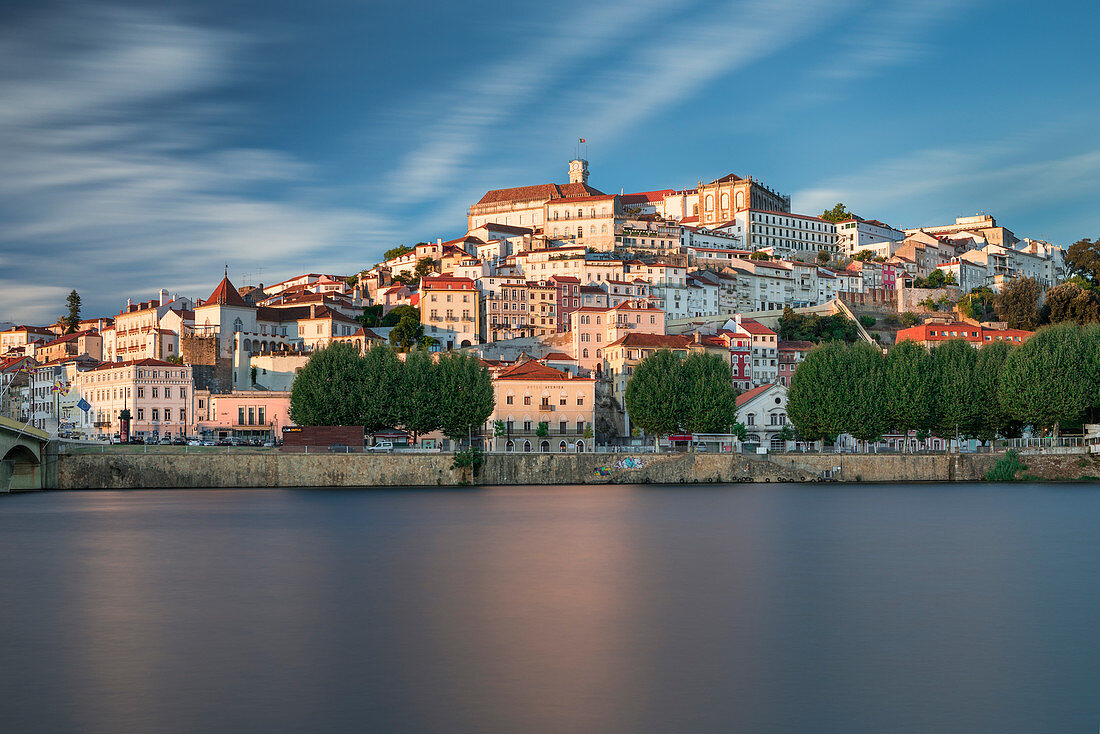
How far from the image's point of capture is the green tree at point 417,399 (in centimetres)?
5884

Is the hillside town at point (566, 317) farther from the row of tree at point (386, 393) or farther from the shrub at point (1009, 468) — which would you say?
the shrub at point (1009, 468)

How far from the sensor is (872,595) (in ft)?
80.3

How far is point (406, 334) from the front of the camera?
3617 inches

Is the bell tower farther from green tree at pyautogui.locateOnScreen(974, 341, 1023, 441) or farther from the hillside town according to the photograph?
green tree at pyautogui.locateOnScreen(974, 341, 1023, 441)

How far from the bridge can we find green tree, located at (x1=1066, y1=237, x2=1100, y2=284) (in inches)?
4541

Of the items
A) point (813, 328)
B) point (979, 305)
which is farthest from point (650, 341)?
point (979, 305)

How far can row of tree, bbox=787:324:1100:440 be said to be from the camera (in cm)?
5966

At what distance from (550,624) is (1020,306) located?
94.0 meters

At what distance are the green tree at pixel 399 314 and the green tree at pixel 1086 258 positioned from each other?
3191 inches

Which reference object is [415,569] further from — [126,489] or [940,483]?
[940,483]

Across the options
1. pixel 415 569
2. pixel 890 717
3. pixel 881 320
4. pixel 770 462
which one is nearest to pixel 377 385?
pixel 770 462

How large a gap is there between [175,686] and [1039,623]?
16.3m

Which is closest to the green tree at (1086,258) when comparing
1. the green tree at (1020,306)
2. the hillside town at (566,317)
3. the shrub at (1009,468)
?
the hillside town at (566,317)

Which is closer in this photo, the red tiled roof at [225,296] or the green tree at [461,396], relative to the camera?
the green tree at [461,396]
